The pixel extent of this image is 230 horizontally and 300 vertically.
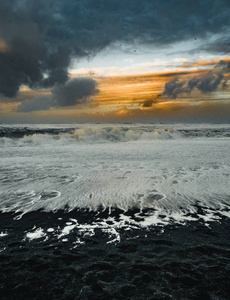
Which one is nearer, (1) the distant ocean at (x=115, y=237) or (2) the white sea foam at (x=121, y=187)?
(1) the distant ocean at (x=115, y=237)

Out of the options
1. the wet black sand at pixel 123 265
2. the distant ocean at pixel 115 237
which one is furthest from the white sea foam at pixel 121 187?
the wet black sand at pixel 123 265

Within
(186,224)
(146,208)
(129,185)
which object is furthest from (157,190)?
(186,224)

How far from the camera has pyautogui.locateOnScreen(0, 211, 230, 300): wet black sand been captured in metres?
2.50

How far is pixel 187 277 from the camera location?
269 cm

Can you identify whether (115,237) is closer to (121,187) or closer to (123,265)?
(123,265)

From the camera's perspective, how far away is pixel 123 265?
2943mm

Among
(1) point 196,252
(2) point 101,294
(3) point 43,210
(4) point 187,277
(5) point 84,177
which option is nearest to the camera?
(2) point 101,294

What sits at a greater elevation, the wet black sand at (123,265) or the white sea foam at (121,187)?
the wet black sand at (123,265)

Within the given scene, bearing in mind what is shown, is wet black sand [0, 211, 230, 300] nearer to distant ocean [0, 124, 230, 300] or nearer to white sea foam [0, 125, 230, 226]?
distant ocean [0, 124, 230, 300]

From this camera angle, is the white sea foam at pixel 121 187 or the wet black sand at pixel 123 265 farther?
the white sea foam at pixel 121 187

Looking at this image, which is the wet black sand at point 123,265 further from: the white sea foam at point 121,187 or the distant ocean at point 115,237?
the white sea foam at point 121,187

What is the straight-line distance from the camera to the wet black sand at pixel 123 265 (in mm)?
Answer: 2498

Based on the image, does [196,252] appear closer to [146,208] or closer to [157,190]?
[146,208]

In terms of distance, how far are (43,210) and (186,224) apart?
2.79m
